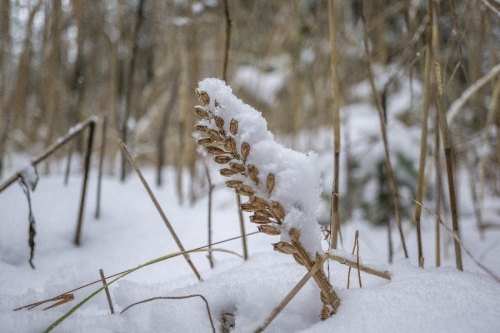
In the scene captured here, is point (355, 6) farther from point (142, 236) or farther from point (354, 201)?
point (142, 236)

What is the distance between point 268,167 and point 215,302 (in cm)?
22

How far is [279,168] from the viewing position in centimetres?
36

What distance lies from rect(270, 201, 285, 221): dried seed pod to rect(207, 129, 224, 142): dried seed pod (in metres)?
0.08

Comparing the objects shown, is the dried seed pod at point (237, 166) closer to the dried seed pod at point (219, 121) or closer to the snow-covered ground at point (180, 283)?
the dried seed pod at point (219, 121)

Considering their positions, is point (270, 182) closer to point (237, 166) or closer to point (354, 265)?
point (237, 166)

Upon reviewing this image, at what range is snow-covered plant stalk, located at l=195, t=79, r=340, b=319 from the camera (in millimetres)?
332

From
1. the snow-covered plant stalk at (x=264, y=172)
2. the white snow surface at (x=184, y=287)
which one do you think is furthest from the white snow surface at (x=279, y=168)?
the white snow surface at (x=184, y=287)

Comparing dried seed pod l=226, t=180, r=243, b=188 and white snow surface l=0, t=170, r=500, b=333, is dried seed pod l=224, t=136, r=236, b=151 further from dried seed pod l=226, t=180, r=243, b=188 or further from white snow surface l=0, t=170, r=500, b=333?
Result: white snow surface l=0, t=170, r=500, b=333

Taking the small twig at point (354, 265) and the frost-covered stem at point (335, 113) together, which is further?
the frost-covered stem at point (335, 113)

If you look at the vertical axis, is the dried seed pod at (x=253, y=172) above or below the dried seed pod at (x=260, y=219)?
above

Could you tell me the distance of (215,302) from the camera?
45 centimetres

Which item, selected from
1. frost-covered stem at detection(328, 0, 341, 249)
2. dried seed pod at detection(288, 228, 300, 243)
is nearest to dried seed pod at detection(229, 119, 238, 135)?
dried seed pod at detection(288, 228, 300, 243)

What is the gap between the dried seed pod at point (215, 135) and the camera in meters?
0.33

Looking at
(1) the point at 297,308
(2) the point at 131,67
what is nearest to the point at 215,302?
(1) the point at 297,308
